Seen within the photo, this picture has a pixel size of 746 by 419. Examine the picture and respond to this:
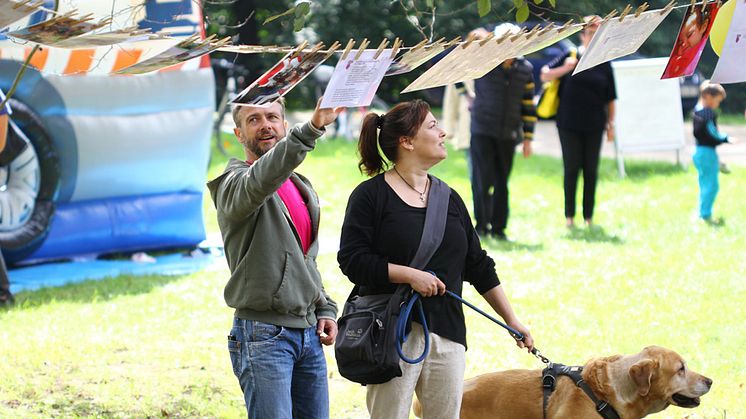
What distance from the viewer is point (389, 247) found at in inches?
154

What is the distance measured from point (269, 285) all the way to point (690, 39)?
1.88 metres

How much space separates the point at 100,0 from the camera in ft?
15.3

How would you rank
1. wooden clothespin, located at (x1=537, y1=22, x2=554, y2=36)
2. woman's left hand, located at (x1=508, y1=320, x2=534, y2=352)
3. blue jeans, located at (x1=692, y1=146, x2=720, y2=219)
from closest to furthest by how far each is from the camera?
wooden clothespin, located at (x1=537, y1=22, x2=554, y2=36) < woman's left hand, located at (x1=508, y1=320, x2=534, y2=352) < blue jeans, located at (x1=692, y1=146, x2=720, y2=219)

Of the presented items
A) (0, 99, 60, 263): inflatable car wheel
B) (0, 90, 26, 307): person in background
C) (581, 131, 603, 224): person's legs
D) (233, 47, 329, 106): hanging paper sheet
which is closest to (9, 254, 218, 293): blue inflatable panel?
(0, 99, 60, 263): inflatable car wheel

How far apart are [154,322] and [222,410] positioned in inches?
81.7

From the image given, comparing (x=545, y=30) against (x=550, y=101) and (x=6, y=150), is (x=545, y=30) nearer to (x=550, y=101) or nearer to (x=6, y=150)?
(x=6, y=150)

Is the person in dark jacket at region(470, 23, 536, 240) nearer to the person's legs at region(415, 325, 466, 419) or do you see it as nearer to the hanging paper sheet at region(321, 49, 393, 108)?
the person's legs at region(415, 325, 466, 419)

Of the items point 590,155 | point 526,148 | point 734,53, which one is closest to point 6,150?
point 526,148

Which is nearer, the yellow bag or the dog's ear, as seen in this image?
the dog's ear

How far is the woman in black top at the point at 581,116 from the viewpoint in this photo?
34.3 feet

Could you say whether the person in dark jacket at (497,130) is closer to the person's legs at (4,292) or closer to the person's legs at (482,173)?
the person's legs at (482,173)

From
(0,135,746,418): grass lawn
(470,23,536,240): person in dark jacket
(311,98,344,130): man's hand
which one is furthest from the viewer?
(470,23,536,240): person in dark jacket

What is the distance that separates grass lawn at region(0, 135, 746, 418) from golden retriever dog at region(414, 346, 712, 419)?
3.84ft

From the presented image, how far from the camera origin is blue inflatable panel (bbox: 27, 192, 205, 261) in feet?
30.8
